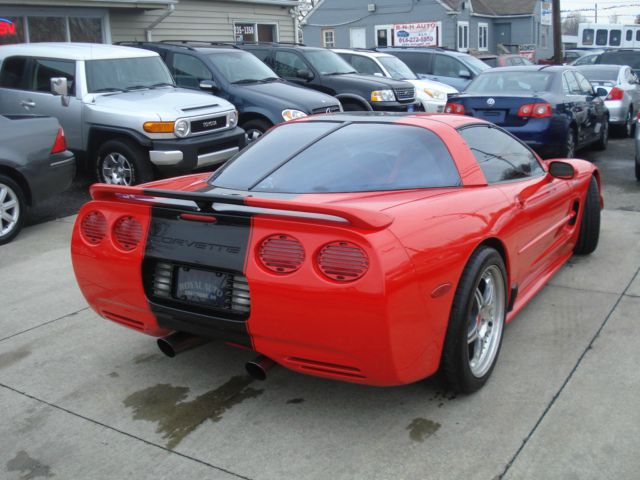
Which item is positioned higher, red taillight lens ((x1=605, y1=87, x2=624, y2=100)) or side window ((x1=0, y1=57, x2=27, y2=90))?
side window ((x1=0, y1=57, x2=27, y2=90))

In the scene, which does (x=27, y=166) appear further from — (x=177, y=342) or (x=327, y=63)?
(x=327, y=63)

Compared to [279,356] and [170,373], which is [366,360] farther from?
[170,373]

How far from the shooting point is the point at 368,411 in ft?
11.6

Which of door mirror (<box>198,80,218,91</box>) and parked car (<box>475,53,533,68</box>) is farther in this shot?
parked car (<box>475,53,533,68</box>)

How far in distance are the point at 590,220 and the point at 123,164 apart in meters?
5.64

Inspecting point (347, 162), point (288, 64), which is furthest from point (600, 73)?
point (347, 162)

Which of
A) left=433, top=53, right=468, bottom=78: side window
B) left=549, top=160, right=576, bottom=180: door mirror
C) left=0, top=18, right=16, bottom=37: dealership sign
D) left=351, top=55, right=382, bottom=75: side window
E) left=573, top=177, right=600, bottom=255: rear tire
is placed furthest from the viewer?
left=433, top=53, right=468, bottom=78: side window

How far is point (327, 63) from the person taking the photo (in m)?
14.1

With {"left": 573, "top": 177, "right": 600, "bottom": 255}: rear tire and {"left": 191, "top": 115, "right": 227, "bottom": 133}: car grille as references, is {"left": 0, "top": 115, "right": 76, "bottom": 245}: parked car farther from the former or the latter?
{"left": 573, "top": 177, "right": 600, "bottom": 255}: rear tire

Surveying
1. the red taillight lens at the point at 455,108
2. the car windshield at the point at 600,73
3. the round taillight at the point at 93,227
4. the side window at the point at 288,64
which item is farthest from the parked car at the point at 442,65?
the round taillight at the point at 93,227

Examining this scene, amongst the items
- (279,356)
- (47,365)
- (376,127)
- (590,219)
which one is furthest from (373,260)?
(590,219)

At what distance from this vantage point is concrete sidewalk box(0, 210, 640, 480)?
3064 millimetres

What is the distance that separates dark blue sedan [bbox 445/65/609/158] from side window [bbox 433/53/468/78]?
6.54 m

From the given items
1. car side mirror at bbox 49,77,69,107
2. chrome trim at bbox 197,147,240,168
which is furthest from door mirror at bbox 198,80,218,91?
car side mirror at bbox 49,77,69,107
